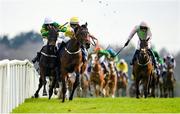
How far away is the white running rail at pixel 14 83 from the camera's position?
529 inches

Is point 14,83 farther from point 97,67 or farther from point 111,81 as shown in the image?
point 111,81

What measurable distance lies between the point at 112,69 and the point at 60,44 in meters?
13.2

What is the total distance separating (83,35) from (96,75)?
12905 mm

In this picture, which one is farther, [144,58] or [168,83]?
[168,83]

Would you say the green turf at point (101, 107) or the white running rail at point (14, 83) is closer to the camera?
the white running rail at point (14, 83)

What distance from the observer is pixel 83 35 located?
1817 cm

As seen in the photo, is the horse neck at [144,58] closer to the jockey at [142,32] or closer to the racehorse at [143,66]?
the racehorse at [143,66]

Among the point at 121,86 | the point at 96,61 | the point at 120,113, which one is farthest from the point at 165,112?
the point at 121,86

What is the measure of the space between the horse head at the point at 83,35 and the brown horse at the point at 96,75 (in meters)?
12.3

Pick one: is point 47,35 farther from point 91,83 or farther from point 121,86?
point 121,86

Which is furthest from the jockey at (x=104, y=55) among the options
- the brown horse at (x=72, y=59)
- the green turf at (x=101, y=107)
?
the green turf at (x=101, y=107)

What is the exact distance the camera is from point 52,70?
2011cm

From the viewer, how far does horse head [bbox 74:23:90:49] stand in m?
18.1

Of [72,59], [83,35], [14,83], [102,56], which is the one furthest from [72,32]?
[102,56]
